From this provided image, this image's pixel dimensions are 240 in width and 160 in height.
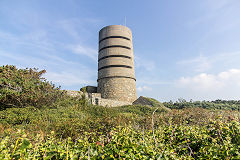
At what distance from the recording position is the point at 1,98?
30.8 feet

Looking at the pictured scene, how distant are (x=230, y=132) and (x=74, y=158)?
293 cm

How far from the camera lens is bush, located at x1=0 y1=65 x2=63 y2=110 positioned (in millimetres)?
9719

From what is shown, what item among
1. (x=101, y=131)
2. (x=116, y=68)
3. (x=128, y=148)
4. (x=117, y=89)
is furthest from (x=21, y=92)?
(x=116, y=68)

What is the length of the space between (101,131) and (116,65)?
56.5ft

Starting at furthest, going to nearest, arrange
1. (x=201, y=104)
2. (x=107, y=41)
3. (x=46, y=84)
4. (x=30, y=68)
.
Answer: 1. (x=107, y=41)
2. (x=201, y=104)
3. (x=30, y=68)
4. (x=46, y=84)

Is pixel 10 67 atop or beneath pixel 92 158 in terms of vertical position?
atop

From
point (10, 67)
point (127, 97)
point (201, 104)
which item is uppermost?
point (10, 67)

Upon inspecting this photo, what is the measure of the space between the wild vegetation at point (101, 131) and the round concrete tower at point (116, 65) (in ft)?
20.6

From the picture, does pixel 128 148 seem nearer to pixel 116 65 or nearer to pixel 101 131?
pixel 101 131

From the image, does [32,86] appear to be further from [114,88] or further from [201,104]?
[201,104]

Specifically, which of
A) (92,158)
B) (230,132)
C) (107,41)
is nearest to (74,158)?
(92,158)

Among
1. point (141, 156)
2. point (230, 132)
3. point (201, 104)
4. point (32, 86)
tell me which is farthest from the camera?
point (201, 104)

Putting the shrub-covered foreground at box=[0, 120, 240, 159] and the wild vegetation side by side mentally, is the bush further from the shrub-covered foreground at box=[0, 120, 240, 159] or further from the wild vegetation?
the shrub-covered foreground at box=[0, 120, 240, 159]

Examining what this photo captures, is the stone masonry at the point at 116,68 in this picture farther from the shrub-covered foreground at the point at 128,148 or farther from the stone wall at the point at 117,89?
the shrub-covered foreground at the point at 128,148
